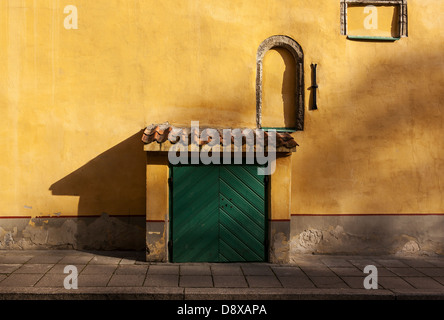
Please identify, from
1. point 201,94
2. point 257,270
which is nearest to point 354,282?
point 257,270

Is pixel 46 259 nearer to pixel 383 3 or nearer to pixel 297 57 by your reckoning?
pixel 297 57

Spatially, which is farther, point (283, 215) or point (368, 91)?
point (368, 91)

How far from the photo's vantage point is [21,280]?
591 cm

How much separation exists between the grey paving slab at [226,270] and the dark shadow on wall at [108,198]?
1.91 m

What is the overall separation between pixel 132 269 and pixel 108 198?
182 cm

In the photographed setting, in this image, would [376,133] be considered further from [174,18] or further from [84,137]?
[84,137]

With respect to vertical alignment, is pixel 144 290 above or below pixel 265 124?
below

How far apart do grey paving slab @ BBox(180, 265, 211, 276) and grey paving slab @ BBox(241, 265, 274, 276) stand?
2.22 ft

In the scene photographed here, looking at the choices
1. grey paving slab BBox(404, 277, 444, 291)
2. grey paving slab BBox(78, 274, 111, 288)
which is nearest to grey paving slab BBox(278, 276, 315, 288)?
grey paving slab BBox(404, 277, 444, 291)

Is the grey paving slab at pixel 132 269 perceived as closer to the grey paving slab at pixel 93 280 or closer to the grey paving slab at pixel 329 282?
the grey paving slab at pixel 93 280

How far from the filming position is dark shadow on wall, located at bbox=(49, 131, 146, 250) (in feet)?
25.3

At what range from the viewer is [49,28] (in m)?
7.70

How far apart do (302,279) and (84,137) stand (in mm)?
5183

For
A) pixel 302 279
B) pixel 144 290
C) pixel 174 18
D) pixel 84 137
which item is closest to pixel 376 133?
pixel 302 279
